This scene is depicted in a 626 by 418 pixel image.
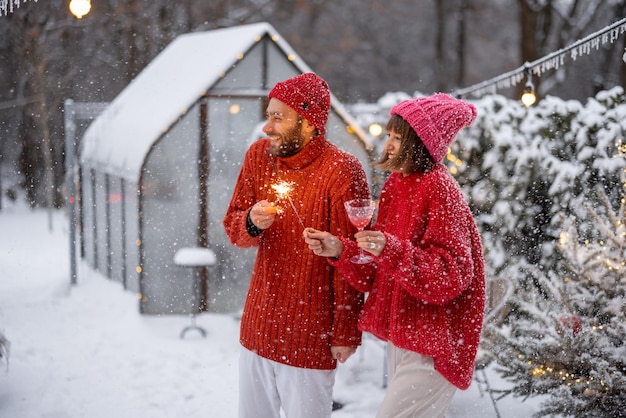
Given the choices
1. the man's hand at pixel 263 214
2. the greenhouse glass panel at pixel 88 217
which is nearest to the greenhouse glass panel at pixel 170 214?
the greenhouse glass panel at pixel 88 217

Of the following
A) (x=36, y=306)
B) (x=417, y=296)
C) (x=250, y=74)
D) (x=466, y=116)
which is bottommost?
(x=36, y=306)

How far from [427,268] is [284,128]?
941 millimetres

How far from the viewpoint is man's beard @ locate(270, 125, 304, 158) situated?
3.13 meters

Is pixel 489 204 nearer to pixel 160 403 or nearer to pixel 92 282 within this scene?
pixel 160 403

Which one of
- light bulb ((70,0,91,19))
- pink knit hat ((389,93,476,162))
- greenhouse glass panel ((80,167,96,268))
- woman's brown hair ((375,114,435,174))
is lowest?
greenhouse glass panel ((80,167,96,268))

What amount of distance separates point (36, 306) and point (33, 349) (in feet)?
5.99

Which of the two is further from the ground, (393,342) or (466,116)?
(466,116)

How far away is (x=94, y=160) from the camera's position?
33.0ft

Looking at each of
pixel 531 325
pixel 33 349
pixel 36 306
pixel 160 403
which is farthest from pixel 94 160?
pixel 531 325

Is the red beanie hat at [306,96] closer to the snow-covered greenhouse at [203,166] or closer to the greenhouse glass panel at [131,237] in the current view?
the snow-covered greenhouse at [203,166]

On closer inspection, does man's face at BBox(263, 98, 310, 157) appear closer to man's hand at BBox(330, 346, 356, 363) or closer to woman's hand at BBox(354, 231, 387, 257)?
woman's hand at BBox(354, 231, 387, 257)

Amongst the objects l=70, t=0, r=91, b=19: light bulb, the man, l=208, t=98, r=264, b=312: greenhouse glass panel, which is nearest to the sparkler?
the man

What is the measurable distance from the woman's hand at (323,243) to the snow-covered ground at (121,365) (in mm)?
2433

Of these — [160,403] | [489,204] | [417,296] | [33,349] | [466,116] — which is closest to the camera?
[417,296]
